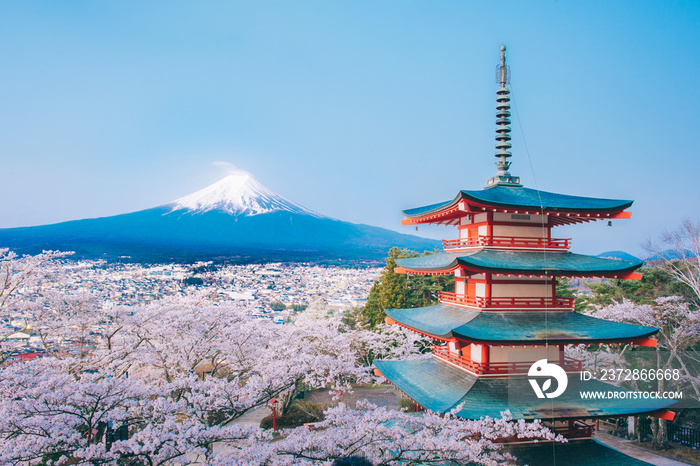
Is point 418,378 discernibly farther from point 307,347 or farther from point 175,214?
point 175,214

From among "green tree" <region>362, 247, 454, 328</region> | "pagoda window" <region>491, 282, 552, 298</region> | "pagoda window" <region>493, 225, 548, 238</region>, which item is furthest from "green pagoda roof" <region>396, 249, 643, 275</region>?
"green tree" <region>362, 247, 454, 328</region>

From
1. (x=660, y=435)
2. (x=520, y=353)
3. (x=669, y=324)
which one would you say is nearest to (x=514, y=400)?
(x=520, y=353)

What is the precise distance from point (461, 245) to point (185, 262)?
50.8 metres

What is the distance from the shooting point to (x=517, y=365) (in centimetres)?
860

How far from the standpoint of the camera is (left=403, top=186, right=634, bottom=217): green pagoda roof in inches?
332

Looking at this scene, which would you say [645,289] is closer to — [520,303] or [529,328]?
[520,303]

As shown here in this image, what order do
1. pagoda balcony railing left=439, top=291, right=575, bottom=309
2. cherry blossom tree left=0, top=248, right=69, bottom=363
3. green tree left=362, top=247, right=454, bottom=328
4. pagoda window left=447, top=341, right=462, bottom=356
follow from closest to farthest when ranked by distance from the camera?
pagoda balcony railing left=439, top=291, right=575, bottom=309, pagoda window left=447, top=341, right=462, bottom=356, cherry blossom tree left=0, top=248, right=69, bottom=363, green tree left=362, top=247, right=454, bottom=328

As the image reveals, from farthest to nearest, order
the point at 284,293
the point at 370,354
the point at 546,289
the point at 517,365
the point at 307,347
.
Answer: the point at 284,293, the point at 370,354, the point at 307,347, the point at 546,289, the point at 517,365

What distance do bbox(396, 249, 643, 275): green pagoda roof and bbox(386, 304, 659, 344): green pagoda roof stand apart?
3.56 ft

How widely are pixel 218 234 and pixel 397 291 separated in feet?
180

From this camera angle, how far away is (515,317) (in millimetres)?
8727

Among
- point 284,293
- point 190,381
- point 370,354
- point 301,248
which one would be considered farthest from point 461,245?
point 301,248

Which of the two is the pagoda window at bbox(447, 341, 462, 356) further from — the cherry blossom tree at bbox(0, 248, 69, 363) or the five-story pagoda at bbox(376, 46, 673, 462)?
the cherry blossom tree at bbox(0, 248, 69, 363)

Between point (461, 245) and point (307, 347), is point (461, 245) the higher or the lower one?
the higher one
